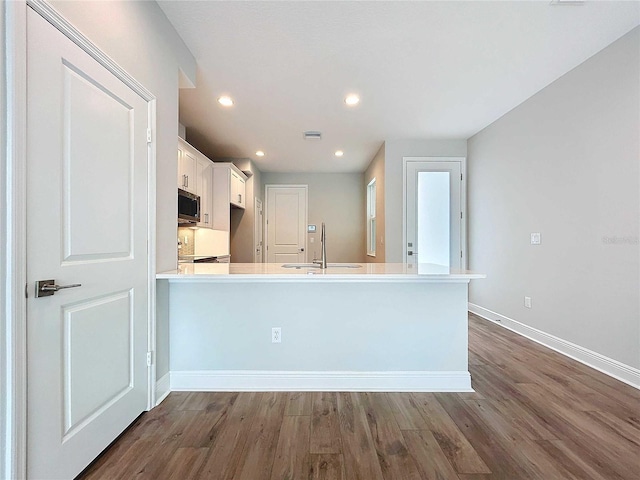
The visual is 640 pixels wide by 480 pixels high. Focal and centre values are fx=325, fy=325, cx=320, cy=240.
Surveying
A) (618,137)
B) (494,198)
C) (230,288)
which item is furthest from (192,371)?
(494,198)

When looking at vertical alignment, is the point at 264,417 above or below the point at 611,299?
below

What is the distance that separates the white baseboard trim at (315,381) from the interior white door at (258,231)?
392cm

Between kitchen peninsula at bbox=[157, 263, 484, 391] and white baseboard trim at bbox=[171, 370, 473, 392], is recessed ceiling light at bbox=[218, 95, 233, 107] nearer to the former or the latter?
kitchen peninsula at bbox=[157, 263, 484, 391]

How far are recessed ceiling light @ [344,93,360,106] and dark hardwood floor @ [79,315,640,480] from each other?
2788 millimetres

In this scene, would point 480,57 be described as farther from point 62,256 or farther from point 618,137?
point 62,256

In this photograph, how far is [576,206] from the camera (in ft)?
9.49

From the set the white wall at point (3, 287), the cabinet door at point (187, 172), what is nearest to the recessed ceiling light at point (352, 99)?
the cabinet door at point (187, 172)

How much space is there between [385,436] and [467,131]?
13.5ft

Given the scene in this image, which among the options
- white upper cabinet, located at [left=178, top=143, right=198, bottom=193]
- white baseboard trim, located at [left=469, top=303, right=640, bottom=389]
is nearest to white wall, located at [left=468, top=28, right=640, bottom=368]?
white baseboard trim, located at [left=469, top=303, right=640, bottom=389]

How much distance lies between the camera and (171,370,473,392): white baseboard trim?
226 cm

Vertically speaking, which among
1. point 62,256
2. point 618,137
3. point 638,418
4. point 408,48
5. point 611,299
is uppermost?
point 408,48

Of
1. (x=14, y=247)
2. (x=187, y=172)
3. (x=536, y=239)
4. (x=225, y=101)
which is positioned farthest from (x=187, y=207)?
(x=536, y=239)

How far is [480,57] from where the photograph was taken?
267 centimetres

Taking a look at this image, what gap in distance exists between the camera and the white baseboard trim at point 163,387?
2.08 meters
